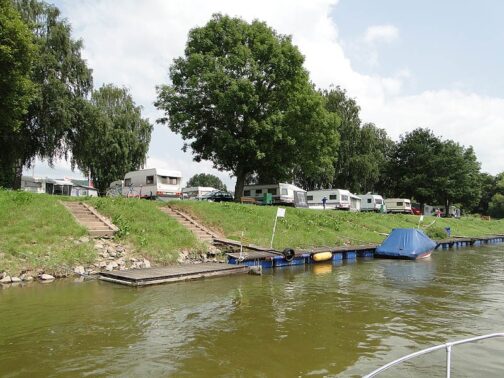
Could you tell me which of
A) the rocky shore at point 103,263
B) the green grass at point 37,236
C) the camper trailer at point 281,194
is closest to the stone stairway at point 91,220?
the rocky shore at point 103,263

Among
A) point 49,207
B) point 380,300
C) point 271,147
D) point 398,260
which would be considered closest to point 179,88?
point 271,147

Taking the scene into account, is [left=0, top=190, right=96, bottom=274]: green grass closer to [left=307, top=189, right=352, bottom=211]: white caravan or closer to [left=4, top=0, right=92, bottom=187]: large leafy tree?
[left=4, top=0, right=92, bottom=187]: large leafy tree

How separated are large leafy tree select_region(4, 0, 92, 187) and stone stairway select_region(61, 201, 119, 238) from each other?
50.1 feet

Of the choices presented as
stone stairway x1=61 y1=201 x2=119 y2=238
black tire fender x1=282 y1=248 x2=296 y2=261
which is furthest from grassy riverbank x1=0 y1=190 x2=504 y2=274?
black tire fender x1=282 y1=248 x2=296 y2=261

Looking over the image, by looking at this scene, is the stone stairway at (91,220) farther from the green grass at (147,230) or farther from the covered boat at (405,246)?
the covered boat at (405,246)

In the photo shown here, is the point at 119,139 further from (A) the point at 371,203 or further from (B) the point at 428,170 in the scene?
(B) the point at 428,170

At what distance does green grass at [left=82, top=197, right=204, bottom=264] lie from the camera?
19953mm

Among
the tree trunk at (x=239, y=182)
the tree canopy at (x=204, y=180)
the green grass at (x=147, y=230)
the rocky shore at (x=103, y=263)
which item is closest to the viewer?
the rocky shore at (x=103, y=263)

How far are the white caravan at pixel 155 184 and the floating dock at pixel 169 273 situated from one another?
19.0 m

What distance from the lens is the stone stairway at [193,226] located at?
23703 millimetres

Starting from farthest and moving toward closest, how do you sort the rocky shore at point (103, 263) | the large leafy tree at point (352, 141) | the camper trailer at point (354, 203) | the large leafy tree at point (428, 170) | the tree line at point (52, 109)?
1. the large leafy tree at point (428, 170)
2. the large leafy tree at point (352, 141)
3. the camper trailer at point (354, 203)
4. the tree line at point (52, 109)
5. the rocky shore at point (103, 263)

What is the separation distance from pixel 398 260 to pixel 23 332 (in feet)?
74.4

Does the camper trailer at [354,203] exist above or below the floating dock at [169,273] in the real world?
above

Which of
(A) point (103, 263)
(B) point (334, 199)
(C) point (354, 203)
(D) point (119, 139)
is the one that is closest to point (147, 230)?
(A) point (103, 263)
